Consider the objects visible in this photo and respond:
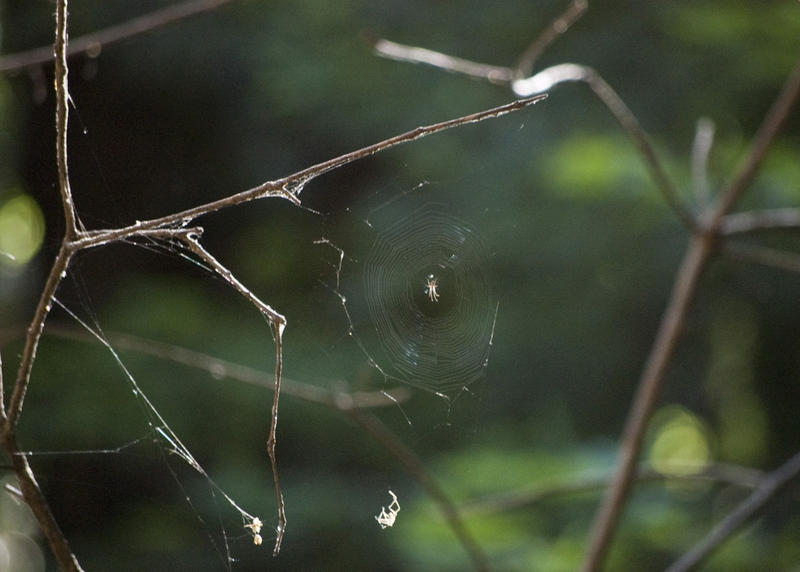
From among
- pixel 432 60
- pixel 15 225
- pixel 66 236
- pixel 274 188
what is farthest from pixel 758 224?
pixel 15 225

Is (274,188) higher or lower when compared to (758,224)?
lower

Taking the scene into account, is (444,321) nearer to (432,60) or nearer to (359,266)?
(432,60)

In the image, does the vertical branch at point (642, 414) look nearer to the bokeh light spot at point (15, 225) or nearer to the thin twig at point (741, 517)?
the thin twig at point (741, 517)

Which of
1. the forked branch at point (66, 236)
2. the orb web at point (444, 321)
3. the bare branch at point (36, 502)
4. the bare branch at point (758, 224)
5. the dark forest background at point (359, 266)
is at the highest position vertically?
the dark forest background at point (359, 266)

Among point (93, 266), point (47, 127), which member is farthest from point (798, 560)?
point (47, 127)

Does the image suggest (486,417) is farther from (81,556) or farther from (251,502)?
(81,556)

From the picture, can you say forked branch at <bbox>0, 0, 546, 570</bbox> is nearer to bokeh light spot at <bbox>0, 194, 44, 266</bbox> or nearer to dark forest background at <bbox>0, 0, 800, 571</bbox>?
dark forest background at <bbox>0, 0, 800, 571</bbox>

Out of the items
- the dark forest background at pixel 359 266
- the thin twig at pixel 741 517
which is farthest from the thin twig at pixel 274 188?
the dark forest background at pixel 359 266

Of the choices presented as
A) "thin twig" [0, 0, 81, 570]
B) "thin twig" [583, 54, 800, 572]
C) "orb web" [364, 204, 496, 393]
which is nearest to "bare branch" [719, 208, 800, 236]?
"thin twig" [583, 54, 800, 572]
